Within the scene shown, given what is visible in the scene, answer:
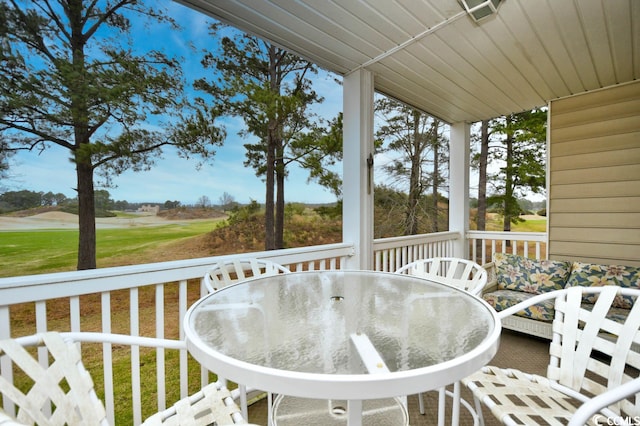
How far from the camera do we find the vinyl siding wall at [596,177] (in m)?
2.96

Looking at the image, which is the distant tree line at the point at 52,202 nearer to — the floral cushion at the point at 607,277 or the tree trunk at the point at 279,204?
the tree trunk at the point at 279,204

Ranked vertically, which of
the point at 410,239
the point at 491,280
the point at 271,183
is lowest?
the point at 491,280

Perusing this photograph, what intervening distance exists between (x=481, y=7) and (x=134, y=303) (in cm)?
284

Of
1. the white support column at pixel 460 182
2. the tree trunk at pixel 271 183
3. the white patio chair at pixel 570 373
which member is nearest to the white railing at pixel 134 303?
the white support column at pixel 460 182

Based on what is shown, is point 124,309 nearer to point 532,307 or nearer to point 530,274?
point 532,307

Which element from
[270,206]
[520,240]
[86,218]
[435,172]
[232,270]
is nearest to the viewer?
[232,270]

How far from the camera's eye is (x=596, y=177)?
3.16 meters

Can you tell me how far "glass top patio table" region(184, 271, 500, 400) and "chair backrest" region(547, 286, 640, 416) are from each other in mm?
418

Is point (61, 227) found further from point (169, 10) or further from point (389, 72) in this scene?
point (389, 72)

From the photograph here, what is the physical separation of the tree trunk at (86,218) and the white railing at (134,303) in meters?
0.33

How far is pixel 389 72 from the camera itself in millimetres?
2779

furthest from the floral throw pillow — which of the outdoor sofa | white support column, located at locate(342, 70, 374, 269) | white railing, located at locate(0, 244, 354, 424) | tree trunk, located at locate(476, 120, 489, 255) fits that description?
tree trunk, located at locate(476, 120, 489, 255)

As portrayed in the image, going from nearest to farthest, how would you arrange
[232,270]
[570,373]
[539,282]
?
[570,373]
[232,270]
[539,282]

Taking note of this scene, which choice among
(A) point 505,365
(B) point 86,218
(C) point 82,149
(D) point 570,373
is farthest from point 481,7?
(B) point 86,218
